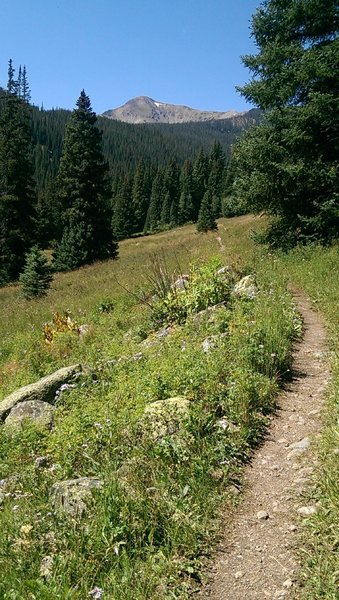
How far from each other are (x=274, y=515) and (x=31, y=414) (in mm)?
3671

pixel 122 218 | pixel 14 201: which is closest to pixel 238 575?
pixel 14 201

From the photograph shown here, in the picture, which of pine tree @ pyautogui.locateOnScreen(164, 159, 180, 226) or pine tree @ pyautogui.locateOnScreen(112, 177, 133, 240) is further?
pine tree @ pyautogui.locateOnScreen(164, 159, 180, 226)

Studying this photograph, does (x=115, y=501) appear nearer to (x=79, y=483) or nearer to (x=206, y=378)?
(x=79, y=483)

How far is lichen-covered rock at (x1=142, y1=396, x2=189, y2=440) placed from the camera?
14.5 ft

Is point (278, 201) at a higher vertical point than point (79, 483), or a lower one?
higher

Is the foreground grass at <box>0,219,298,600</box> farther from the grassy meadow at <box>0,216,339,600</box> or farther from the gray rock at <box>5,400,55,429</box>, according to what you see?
the gray rock at <box>5,400,55,429</box>

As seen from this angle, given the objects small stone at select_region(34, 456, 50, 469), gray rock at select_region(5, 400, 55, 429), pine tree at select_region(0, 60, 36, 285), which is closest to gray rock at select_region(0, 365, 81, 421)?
gray rock at select_region(5, 400, 55, 429)

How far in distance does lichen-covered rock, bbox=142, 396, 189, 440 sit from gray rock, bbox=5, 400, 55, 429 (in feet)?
5.52

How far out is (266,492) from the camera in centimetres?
380

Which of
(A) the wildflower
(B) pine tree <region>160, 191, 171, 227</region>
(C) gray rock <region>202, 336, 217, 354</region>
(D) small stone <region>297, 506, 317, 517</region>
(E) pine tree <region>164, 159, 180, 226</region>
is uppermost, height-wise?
(E) pine tree <region>164, 159, 180, 226</region>

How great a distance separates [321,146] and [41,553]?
51.5 feet

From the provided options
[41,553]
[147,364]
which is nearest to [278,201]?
[147,364]

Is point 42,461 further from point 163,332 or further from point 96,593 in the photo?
point 163,332

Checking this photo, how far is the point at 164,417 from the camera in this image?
14.8ft
